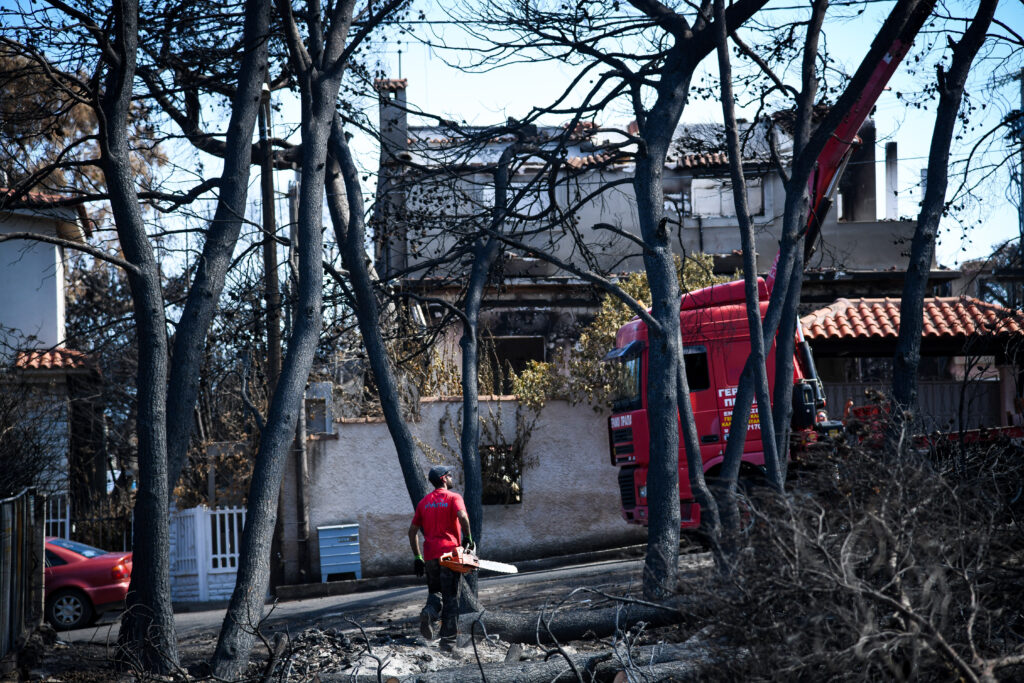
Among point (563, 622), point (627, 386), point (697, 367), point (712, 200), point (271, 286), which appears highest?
Answer: point (712, 200)

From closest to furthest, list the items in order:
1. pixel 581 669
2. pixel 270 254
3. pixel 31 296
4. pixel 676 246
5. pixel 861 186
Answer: pixel 581 669 → pixel 270 254 → pixel 31 296 → pixel 676 246 → pixel 861 186

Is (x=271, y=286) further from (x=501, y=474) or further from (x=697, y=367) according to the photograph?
(x=697, y=367)

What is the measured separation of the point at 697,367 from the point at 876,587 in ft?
34.7

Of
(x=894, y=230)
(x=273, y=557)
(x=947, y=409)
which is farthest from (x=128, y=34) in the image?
(x=894, y=230)

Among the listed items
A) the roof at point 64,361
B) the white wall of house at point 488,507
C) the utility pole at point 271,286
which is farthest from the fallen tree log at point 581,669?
the roof at point 64,361

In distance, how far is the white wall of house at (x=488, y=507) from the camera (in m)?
17.3

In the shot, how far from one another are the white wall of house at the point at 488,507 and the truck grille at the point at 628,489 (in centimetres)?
225

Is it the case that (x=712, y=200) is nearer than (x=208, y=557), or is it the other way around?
(x=208, y=557)

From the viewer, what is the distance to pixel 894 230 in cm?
2523

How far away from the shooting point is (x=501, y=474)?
17.5 metres

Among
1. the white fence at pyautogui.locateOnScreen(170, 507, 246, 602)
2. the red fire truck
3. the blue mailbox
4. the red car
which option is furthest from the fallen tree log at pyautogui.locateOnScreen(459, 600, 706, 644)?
the white fence at pyautogui.locateOnScreen(170, 507, 246, 602)

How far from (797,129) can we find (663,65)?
1722 mm

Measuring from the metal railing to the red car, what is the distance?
4393 millimetres

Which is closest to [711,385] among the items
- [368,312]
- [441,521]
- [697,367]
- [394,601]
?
[697,367]
